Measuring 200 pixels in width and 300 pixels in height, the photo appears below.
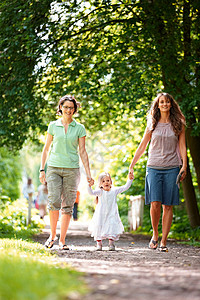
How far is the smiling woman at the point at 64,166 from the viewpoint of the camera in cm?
680

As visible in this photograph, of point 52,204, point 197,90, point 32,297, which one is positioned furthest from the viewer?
point 197,90

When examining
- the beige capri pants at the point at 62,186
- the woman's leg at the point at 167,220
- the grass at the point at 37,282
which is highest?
the beige capri pants at the point at 62,186

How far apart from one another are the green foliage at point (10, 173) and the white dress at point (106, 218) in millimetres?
15693

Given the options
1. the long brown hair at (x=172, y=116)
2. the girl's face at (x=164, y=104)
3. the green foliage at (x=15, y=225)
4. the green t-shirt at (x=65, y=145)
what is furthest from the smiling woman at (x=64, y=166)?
the green foliage at (x=15, y=225)

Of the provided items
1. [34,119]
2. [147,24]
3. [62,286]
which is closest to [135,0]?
[147,24]

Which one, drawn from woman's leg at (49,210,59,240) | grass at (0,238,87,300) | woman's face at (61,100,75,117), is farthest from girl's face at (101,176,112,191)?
grass at (0,238,87,300)

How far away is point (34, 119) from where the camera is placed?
448 inches

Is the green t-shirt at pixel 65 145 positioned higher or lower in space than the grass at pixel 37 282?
higher

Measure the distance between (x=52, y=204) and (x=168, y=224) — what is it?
1.64 meters

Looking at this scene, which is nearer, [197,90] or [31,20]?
[197,90]

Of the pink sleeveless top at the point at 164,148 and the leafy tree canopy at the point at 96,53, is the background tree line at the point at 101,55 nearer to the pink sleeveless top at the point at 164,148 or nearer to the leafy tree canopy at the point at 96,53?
the leafy tree canopy at the point at 96,53

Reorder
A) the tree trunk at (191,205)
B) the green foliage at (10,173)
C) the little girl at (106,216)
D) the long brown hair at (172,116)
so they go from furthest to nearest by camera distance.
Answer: the green foliage at (10,173)
the tree trunk at (191,205)
the little girl at (106,216)
the long brown hair at (172,116)

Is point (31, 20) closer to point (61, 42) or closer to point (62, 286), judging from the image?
point (61, 42)

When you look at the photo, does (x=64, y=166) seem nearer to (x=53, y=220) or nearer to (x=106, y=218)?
(x=53, y=220)
